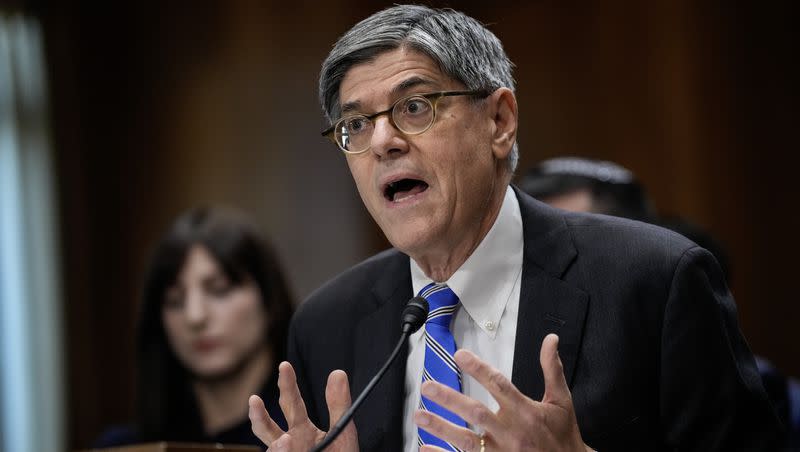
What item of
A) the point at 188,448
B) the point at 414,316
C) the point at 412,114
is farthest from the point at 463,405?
the point at 188,448

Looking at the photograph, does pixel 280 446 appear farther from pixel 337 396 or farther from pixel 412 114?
pixel 412 114

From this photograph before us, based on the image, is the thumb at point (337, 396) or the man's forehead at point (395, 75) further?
the man's forehead at point (395, 75)

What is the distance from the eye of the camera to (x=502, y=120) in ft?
5.84

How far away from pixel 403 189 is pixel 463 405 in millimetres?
481

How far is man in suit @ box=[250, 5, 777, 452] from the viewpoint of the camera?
5.05 ft

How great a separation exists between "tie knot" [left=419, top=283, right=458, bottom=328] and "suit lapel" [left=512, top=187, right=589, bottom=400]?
0.40 feet

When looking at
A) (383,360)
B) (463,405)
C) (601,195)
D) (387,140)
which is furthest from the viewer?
(601,195)

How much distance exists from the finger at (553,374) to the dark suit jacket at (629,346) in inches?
7.1

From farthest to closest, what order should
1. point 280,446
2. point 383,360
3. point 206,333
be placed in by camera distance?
point 206,333, point 383,360, point 280,446

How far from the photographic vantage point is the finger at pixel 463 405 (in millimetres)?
1333

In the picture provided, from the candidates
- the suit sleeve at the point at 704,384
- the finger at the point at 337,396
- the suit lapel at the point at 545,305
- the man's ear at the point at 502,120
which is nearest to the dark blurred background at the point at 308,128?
the man's ear at the point at 502,120

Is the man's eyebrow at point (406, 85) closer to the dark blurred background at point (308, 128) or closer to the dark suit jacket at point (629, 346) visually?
the dark suit jacket at point (629, 346)

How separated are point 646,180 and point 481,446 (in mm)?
3014

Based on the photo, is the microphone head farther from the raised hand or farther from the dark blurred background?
the dark blurred background
